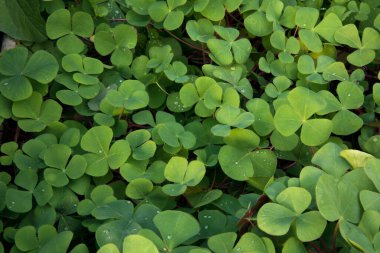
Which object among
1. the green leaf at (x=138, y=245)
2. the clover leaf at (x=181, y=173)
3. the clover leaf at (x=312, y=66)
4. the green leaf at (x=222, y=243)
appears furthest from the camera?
the clover leaf at (x=312, y=66)

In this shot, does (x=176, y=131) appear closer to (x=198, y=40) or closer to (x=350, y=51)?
(x=198, y=40)

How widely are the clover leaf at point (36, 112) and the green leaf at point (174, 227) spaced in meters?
0.61

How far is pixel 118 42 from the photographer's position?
1790 millimetres

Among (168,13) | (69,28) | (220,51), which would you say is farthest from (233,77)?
(69,28)

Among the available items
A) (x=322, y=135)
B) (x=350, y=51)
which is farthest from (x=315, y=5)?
(x=322, y=135)

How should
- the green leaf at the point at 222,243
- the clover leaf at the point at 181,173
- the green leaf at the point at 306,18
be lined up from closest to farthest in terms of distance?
Answer: the green leaf at the point at 222,243, the clover leaf at the point at 181,173, the green leaf at the point at 306,18

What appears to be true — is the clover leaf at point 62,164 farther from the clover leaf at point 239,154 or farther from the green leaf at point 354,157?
the green leaf at point 354,157

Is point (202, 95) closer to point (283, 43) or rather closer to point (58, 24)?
point (283, 43)

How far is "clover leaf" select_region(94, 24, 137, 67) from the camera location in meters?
1.77

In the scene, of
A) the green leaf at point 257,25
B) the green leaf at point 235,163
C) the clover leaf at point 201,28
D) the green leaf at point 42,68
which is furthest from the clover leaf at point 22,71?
the green leaf at point 257,25

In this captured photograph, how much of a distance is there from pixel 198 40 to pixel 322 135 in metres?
0.62

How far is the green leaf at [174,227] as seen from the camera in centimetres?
116

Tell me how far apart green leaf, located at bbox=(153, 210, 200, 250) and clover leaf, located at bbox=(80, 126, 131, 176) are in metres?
0.34

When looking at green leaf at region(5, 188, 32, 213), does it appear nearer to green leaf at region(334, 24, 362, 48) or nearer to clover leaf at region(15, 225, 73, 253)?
clover leaf at region(15, 225, 73, 253)
